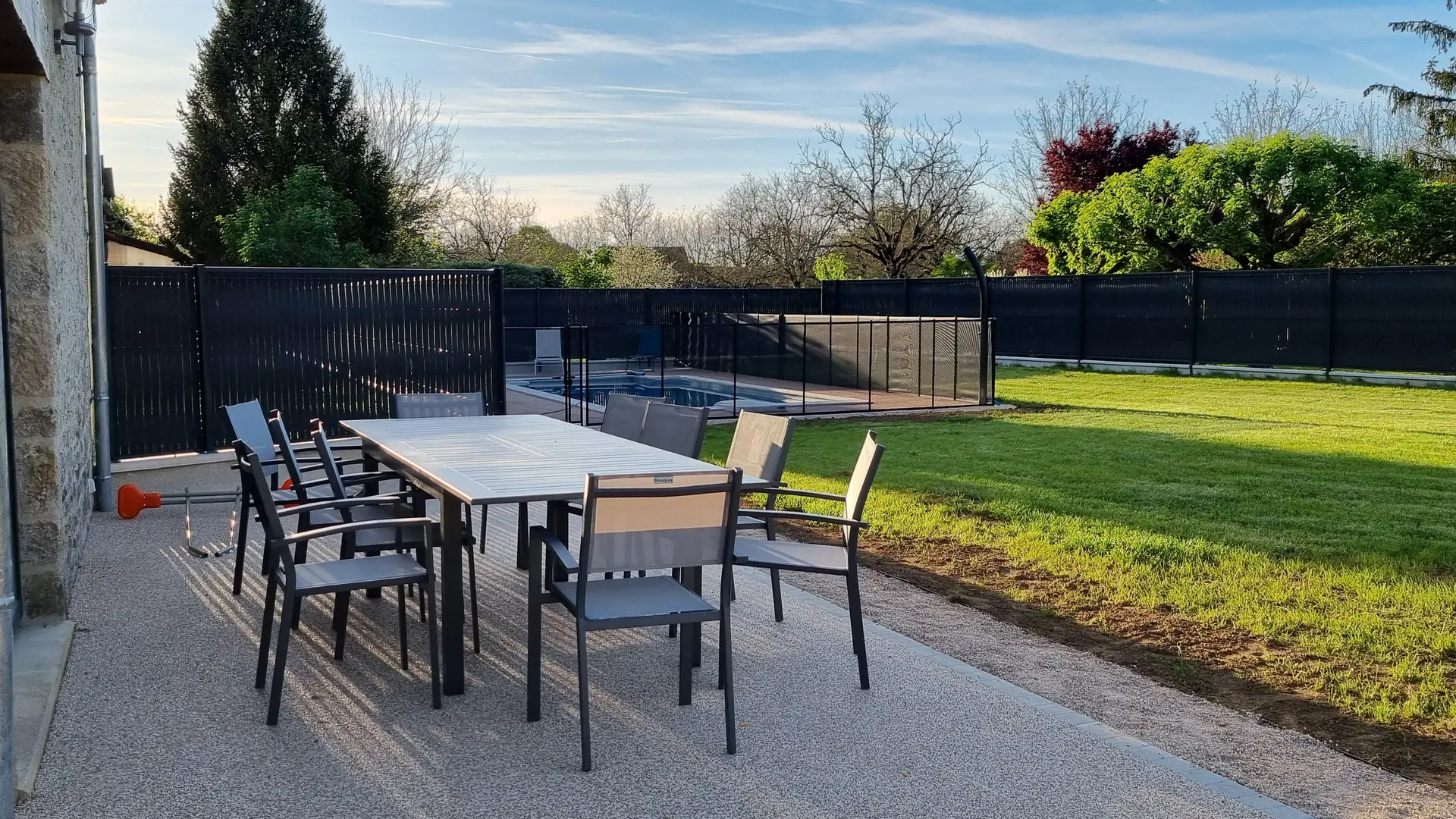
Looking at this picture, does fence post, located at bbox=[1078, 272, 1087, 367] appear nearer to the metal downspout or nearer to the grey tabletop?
the grey tabletop

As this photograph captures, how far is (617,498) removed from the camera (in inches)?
154

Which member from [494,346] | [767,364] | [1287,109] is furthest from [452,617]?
[1287,109]

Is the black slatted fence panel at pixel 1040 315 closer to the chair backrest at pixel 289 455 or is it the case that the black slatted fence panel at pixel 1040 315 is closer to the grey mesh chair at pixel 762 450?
the grey mesh chair at pixel 762 450

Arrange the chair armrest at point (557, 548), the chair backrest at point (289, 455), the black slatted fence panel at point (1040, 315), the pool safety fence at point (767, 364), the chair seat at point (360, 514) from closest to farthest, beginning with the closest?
the chair armrest at point (557, 548) → the chair backrest at point (289, 455) → the chair seat at point (360, 514) → the pool safety fence at point (767, 364) → the black slatted fence panel at point (1040, 315)

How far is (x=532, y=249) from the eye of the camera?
41.2 metres

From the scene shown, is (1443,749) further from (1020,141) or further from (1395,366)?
(1020,141)

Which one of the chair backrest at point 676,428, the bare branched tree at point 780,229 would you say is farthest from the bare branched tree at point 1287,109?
the chair backrest at point 676,428

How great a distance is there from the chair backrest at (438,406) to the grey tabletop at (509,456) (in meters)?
0.37

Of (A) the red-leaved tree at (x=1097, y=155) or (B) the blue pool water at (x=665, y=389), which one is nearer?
(B) the blue pool water at (x=665, y=389)

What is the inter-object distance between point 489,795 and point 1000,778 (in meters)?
1.55

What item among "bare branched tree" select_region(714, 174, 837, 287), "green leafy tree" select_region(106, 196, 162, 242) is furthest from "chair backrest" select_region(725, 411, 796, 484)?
"bare branched tree" select_region(714, 174, 837, 287)

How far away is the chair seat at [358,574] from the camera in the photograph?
4402 millimetres

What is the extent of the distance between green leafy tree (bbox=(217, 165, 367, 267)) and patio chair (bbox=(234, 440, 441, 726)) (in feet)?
51.5

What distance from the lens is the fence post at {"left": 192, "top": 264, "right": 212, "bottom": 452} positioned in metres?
9.68
